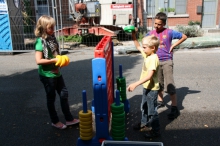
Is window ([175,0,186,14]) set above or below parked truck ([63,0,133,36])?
above

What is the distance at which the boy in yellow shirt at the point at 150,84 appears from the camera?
314 centimetres

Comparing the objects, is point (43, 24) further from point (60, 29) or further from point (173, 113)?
point (60, 29)

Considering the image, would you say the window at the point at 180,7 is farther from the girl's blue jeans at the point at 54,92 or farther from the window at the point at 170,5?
the girl's blue jeans at the point at 54,92

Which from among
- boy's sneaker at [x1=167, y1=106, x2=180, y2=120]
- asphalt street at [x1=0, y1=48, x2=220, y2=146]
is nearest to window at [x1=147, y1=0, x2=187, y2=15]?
asphalt street at [x1=0, y1=48, x2=220, y2=146]

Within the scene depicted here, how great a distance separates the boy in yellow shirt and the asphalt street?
19 centimetres

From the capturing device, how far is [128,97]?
17.1ft

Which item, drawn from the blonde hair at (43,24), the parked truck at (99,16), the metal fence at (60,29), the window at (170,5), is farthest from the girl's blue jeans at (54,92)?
the window at (170,5)

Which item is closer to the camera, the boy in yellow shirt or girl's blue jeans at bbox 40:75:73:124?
the boy in yellow shirt

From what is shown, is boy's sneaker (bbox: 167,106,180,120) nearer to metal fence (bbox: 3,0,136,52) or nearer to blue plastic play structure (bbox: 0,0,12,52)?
metal fence (bbox: 3,0,136,52)

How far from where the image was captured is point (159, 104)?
462 cm

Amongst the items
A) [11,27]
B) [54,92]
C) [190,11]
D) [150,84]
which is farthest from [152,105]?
[190,11]

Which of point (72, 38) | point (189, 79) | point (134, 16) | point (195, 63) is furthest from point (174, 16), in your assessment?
point (189, 79)

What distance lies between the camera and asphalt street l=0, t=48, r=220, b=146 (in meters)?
3.65

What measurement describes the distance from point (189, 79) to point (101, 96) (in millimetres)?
3901
